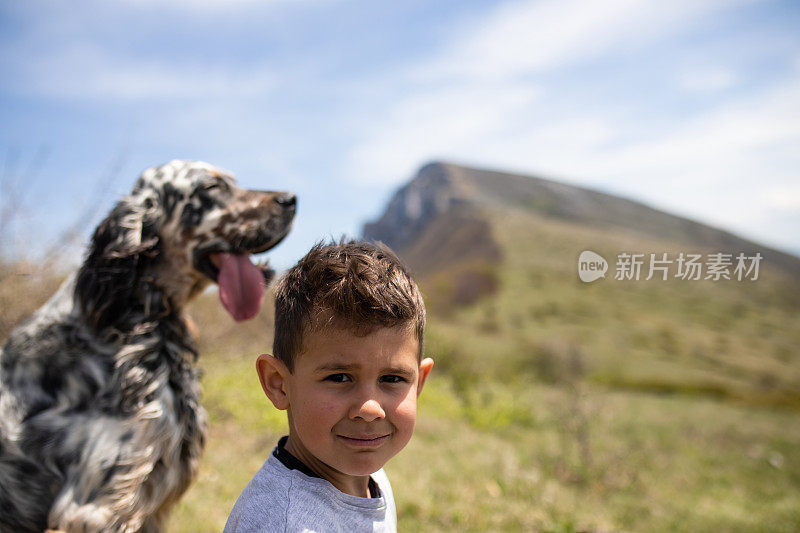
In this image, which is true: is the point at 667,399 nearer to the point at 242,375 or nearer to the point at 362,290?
the point at 242,375

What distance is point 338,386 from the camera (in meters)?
1.55

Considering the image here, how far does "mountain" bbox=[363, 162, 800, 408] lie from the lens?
17938mm

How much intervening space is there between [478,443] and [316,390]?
23.4ft

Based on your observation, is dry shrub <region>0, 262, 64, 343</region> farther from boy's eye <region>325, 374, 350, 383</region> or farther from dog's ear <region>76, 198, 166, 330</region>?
boy's eye <region>325, 374, 350, 383</region>

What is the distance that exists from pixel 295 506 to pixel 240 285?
1582 millimetres

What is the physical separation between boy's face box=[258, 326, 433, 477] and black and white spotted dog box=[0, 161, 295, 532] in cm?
110

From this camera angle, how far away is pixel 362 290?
1526 mm

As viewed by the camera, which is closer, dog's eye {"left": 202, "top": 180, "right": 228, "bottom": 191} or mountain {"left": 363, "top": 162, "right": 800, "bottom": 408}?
dog's eye {"left": 202, "top": 180, "right": 228, "bottom": 191}

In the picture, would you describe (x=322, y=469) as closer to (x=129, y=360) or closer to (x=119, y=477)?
(x=119, y=477)

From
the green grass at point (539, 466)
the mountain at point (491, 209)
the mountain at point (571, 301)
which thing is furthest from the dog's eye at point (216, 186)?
the mountain at point (571, 301)
